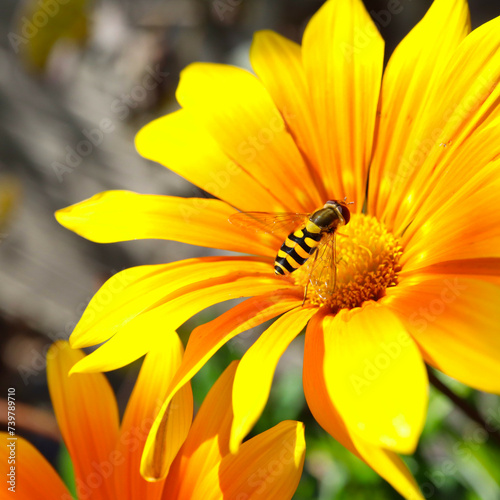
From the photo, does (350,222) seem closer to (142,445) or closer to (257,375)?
(257,375)

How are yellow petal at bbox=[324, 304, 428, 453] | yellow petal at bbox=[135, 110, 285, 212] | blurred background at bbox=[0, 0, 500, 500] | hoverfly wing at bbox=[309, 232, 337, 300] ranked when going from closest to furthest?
yellow petal at bbox=[324, 304, 428, 453] < hoverfly wing at bbox=[309, 232, 337, 300] < yellow petal at bbox=[135, 110, 285, 212] < blurred background at bbox=[0, 0, 500, 500]

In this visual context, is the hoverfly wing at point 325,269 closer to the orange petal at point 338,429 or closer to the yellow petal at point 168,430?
the orange petal at point 338,429

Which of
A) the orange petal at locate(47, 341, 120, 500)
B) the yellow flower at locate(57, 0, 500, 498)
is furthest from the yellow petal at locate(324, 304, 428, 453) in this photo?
the orange petal at locate(47, 341, 120, 500)

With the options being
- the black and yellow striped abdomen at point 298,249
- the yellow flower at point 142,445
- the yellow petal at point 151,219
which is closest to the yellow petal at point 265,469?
the yellow flower at point 142,445

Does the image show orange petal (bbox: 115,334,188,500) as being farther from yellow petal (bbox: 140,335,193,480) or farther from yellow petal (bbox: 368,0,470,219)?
yellow petal (bbox: 368,0,470,219)

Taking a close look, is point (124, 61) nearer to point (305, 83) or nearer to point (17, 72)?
point (17, 72)

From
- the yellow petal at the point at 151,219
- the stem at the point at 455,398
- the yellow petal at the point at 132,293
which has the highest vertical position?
the yellow petal at the point at 151,219

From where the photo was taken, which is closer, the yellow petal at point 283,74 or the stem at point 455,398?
the stem at point 455,398

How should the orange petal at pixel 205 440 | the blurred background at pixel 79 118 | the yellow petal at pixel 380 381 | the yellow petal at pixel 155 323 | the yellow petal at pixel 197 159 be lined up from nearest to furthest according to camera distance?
the yellow petal at pixel 380 381
the yellow petal at pixel 155 323
the orange petal at pixel 205 440
the yellow petal at pixel 197 159
the blurred background at pixel 79 118
